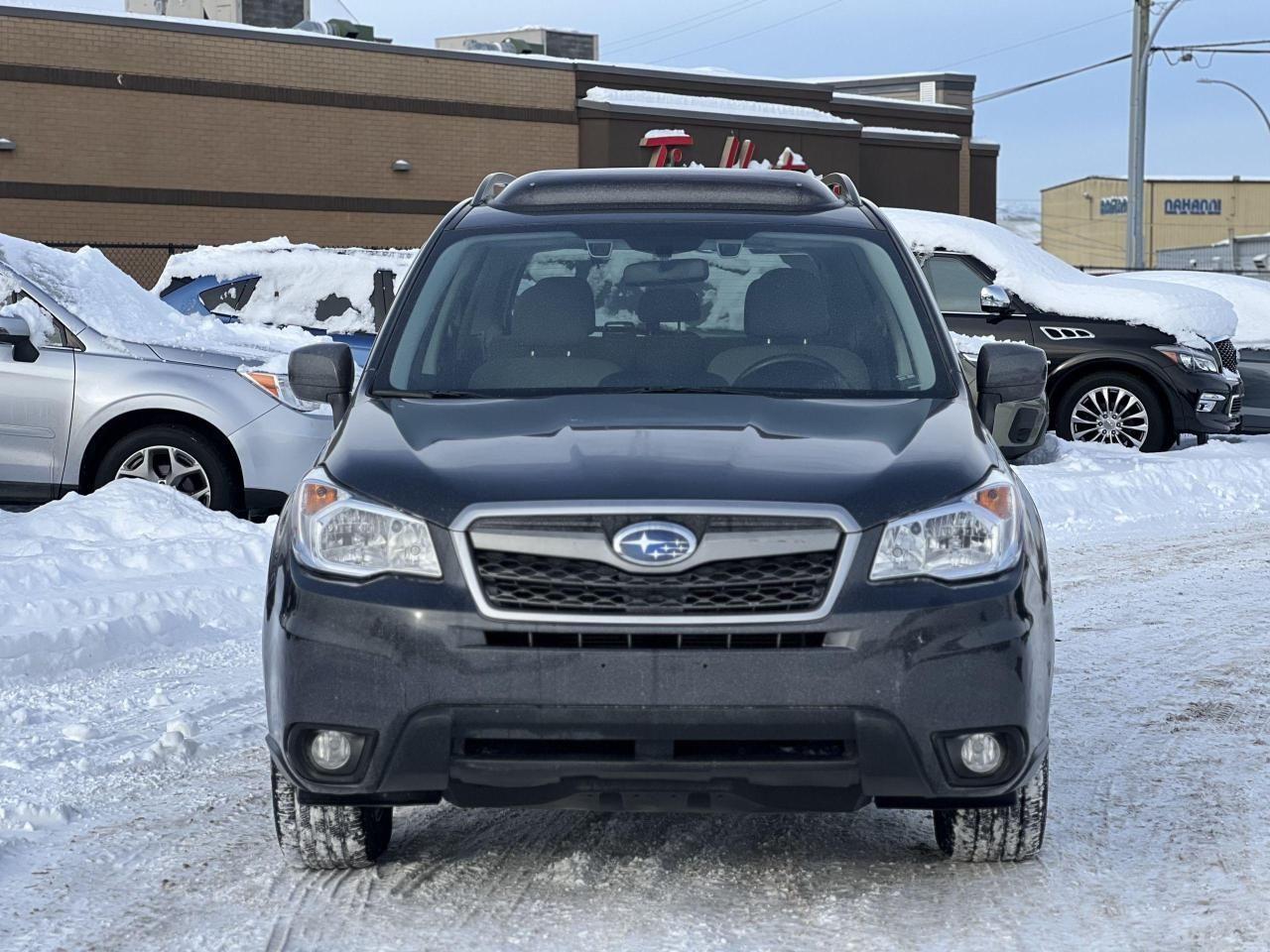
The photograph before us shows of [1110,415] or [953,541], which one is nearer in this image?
[953,541]

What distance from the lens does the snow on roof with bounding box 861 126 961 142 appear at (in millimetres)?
37344

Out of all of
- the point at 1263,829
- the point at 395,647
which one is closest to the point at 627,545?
the point at 395,647

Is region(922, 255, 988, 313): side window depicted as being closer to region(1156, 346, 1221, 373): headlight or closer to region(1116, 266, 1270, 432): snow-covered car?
region(1156, 346, 1221, 373): headlight

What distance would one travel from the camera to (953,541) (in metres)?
3.80

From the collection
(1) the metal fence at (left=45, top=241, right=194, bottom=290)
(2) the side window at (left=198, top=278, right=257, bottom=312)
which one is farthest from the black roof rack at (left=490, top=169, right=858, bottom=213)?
(1) the metal fence at (left=45, top=241, right=194, bottom=290)

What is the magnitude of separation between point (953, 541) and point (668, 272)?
1605mm

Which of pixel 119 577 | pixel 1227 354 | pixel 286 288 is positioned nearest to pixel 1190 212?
pixel 1227 354

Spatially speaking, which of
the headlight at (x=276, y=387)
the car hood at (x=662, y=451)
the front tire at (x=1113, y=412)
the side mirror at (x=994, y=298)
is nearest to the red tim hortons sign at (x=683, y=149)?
the front tire at (x=1113, y=412)

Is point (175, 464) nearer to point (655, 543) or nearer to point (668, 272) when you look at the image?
point (668, 272)

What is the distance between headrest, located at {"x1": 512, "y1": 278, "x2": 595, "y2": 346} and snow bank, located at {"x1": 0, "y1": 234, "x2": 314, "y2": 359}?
531 centimetres

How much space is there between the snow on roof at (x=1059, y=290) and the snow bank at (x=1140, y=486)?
3.42ft

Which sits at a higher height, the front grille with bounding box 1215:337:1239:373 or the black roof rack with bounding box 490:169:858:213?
the black roof rack with bounding box 490:169:858:213

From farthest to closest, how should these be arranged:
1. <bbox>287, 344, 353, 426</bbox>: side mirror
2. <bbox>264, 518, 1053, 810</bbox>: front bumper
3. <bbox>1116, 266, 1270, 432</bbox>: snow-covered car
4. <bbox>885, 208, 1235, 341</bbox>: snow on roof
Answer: <bbox>1116, 266, 1270, 432</bbox>: snow-covered car
<bbox>885, 208, 1235, 341</bbox>: snow on roof
<bbox>287, 344, 353, 426</bbox>: side mirror
<bbox>264, 518, 1053, 810</bbox>: front bumper

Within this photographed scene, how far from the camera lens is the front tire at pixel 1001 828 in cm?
417
